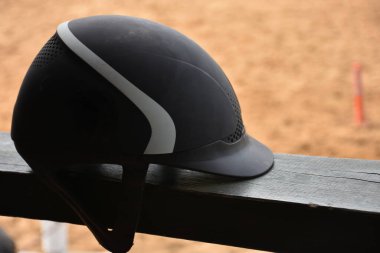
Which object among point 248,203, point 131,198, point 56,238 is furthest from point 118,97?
point 56,238

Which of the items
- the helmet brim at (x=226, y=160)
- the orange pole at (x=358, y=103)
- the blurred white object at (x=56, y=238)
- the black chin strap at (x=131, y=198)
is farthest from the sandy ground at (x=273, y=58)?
the black chin strap at (x=131, y=198)

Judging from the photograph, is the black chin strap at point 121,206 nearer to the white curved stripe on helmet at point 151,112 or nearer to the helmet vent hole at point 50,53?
the white curved stripe on helmet at point 151,112

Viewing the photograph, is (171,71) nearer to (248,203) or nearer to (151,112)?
(151,112)

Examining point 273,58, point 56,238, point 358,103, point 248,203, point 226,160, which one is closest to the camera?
point 248,203

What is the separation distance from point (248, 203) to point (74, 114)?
0.32 m

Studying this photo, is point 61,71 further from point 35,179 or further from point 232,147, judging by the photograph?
point 232,147

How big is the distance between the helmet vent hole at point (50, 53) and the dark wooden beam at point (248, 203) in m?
0.19

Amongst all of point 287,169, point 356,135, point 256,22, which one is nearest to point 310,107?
point 356,135

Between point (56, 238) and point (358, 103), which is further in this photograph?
point (358, 103)

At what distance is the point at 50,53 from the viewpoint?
0.92m

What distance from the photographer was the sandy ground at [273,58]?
376cm

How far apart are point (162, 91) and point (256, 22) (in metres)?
5.78

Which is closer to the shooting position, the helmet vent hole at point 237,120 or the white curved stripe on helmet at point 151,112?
the white curved stripe on helmet at point 151,112

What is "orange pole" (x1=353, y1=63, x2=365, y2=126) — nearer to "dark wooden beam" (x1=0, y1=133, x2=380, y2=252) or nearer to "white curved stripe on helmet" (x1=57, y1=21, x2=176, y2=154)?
"dark wooden beam" (x1=0, y1=133, x2=380, y2=252)
